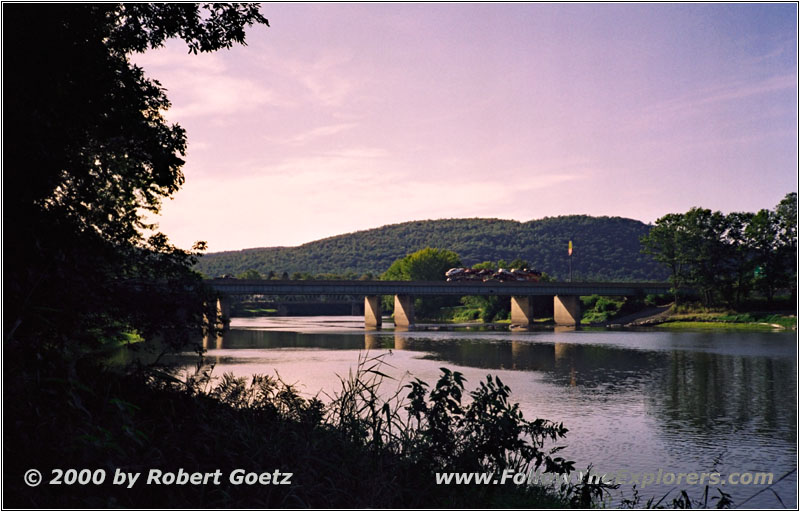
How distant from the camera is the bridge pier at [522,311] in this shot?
11137 centimetres

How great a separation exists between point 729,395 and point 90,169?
84.8ft

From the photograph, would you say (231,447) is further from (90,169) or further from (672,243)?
(672,243)

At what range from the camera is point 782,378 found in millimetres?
34406

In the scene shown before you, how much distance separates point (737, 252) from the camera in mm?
103375

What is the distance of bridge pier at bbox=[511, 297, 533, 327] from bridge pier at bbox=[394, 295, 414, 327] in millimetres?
16925

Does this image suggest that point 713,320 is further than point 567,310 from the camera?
No

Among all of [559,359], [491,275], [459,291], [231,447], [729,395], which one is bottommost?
[729,395]

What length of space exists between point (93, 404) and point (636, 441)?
578 inches

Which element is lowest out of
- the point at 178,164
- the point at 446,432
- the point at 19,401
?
the point at 446,432

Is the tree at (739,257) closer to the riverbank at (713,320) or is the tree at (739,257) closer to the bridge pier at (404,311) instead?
the riverbank at (713,320)

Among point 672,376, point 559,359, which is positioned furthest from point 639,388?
point 559,359

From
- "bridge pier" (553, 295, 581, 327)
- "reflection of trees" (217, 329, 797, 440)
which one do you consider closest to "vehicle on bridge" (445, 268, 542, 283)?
"bridge pier" (553, 295, 581, 327)

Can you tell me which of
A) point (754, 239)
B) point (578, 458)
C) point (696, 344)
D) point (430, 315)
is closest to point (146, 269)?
point (578, 458)

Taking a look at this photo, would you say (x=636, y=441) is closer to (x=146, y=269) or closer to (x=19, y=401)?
(x=146, y=269)
